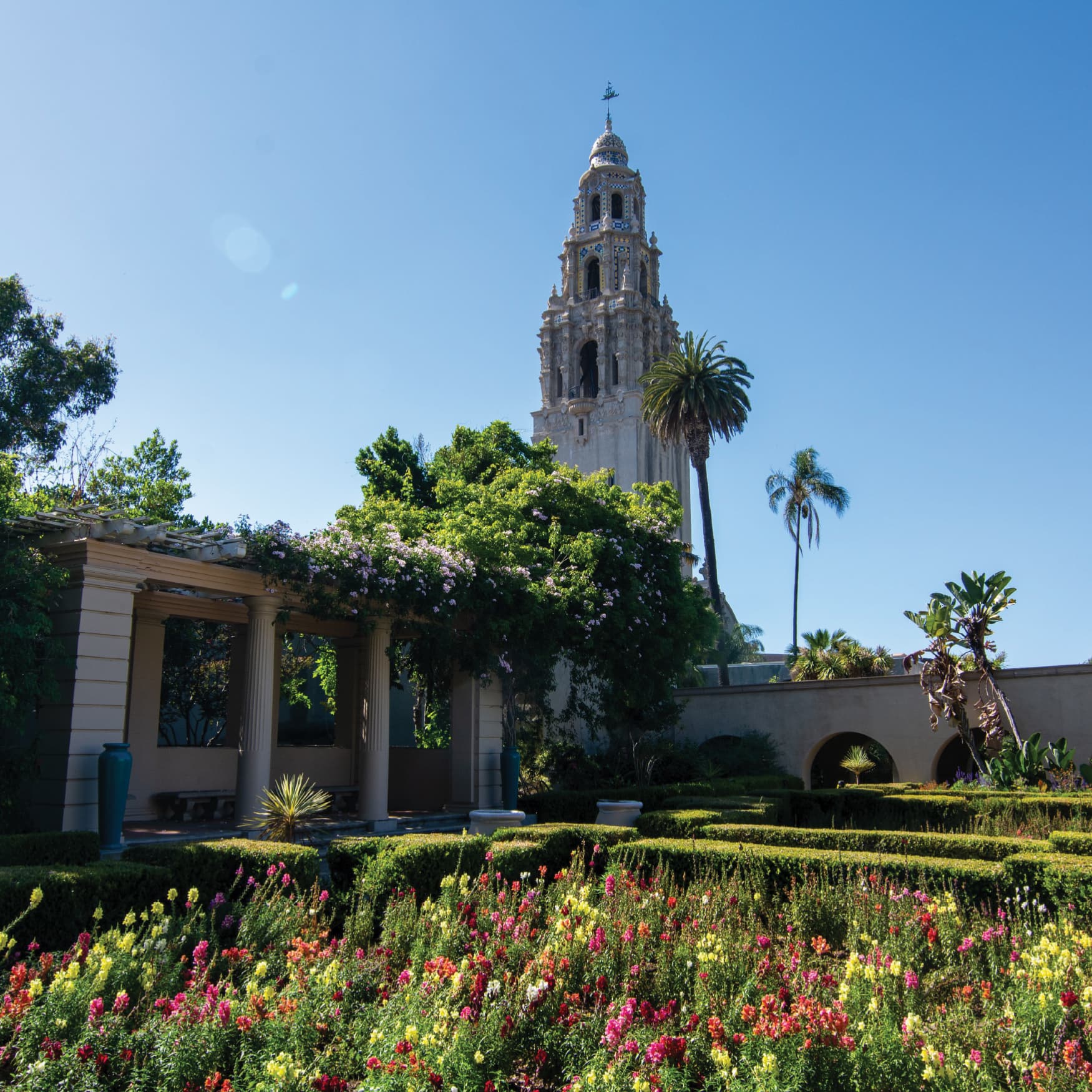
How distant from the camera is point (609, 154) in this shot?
58281 millimetres

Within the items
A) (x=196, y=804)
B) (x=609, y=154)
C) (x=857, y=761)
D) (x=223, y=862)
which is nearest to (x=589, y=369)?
(x=609, y=154)

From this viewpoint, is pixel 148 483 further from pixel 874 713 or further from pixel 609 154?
pixel 609 154

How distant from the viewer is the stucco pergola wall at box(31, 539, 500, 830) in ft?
35.9

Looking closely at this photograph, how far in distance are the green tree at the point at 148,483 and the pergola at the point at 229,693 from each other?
3.88 meters

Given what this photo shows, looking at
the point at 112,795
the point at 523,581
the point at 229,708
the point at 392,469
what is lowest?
the point at 112,795

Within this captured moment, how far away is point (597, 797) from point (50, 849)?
9.25 meters

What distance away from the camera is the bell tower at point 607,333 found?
55.1 m

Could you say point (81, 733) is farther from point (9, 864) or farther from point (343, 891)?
point (343, 891)

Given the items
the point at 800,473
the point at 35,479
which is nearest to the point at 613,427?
the point at 800,473

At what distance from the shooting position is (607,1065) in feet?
12.9

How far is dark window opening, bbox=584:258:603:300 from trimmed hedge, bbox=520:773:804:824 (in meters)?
45.2

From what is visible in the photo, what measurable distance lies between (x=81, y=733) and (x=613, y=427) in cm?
4620

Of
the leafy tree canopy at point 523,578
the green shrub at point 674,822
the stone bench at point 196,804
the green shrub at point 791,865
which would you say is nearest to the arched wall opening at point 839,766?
the leafy tree canopy at point 523,578

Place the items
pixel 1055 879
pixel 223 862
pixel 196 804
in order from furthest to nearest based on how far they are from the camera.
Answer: pixel 196 804 → pixel 223 862 → pixel 1055 879
